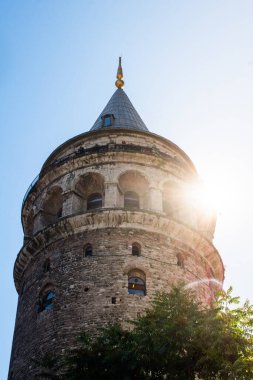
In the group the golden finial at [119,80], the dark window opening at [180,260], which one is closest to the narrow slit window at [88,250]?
the dark window opening at [180,260]

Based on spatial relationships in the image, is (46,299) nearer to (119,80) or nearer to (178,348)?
(178,348)

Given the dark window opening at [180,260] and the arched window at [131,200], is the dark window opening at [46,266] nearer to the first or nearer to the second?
the arched window at [131,200]

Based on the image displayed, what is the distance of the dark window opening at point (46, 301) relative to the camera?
18.0 metres

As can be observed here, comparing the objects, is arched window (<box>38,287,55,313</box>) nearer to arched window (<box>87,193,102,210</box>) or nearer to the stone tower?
the stone tower

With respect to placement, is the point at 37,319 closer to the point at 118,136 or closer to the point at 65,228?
the point at 65,228

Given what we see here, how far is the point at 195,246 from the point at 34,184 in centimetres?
735

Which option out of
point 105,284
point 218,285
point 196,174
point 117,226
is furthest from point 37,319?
Answer: point 196,174

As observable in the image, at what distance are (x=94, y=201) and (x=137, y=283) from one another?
4727 mm

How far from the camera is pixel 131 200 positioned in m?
21.3

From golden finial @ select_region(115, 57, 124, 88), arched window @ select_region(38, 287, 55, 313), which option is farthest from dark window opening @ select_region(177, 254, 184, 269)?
golden finial @ select_region(115, 57, 124, 88)

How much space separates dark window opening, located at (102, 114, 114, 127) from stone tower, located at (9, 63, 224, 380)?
0.05 meters

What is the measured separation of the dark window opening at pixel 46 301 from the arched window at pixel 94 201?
3994 mm

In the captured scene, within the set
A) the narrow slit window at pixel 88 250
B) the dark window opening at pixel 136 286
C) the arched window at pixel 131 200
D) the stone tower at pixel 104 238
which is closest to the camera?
the stone tower at pixel 104 238

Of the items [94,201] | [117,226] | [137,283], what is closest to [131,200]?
[94,201]
